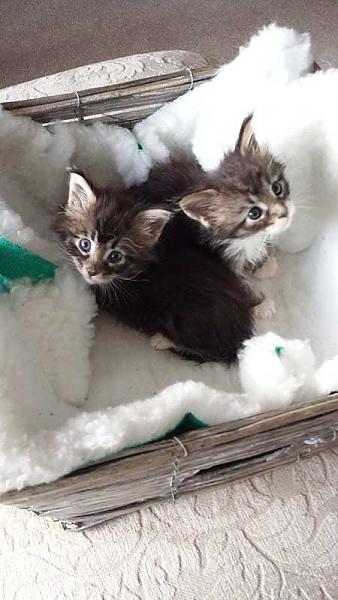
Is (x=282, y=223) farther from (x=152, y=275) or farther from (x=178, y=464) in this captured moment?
(x=178, y=464)

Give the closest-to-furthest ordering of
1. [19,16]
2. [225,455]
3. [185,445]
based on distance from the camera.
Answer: [185,445] < [225,455] < [19,16]

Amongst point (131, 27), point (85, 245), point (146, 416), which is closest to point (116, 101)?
point (85, 245)

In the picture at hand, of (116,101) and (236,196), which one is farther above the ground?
(116,101)

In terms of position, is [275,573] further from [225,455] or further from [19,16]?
[19,16]

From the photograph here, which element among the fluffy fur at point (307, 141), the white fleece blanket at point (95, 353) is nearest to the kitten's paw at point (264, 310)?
the white fleece blanket at point (95, 353)

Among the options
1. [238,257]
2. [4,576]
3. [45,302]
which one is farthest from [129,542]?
[238,257]

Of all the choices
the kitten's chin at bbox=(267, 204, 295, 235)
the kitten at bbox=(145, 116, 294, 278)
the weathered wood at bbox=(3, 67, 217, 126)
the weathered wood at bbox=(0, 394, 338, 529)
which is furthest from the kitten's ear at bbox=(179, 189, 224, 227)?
the weathered wood at bbox=(0, 394, 338, 529)
